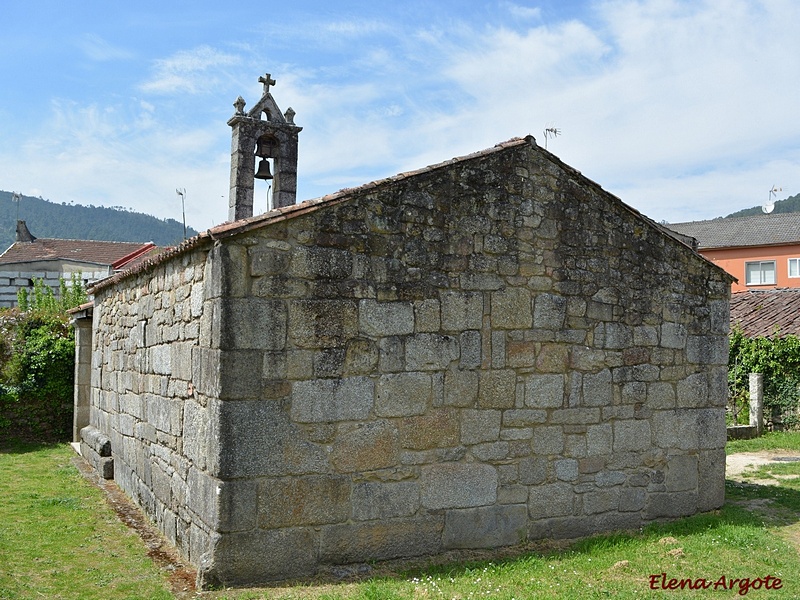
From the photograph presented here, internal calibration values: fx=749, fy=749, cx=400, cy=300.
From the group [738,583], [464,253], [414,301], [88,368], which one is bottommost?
[738,583]

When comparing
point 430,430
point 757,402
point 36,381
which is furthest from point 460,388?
point 757,402

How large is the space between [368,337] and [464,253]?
1.28 meters

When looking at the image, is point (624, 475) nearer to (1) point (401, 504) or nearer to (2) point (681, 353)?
(2) point (681, 353)

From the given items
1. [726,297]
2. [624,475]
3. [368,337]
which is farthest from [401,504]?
[726,297]

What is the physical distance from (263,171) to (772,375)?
12100mm

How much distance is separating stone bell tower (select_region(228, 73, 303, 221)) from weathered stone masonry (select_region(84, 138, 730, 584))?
2.23 m

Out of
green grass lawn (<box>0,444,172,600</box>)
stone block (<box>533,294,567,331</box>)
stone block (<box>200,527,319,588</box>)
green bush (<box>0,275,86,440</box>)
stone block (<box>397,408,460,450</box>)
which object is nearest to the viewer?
stone block (<box>200,527,319,588</box>)

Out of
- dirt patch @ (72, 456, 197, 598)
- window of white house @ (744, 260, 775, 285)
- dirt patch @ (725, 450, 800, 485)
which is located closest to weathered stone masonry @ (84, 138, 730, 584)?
dirt patch @ (72, 456, 197, 598)

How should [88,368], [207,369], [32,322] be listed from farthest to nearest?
[32,322]
[88,368]
[207,369]

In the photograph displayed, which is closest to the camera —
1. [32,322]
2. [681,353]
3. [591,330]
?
[591,330]

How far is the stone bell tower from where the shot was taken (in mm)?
10406

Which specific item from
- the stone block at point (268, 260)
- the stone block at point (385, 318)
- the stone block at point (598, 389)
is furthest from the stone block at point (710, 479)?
the stone block at point (268, 260)

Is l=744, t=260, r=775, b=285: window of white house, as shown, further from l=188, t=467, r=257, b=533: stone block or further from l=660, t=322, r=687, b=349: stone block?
l=188, t=467, r=257, b=533: stone block

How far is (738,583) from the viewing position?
6438mm
